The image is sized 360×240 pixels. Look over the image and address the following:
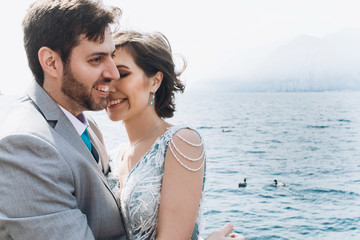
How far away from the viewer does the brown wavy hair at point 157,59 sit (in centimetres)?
324

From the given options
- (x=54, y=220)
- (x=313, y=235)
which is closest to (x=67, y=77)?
(x=54, y=220)

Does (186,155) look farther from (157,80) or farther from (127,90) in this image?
(157,80)

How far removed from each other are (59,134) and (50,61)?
1.49 feet

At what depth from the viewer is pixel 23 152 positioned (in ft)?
6.93

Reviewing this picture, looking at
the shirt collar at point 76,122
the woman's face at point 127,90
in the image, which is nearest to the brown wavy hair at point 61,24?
the shirt collar at point 76,122

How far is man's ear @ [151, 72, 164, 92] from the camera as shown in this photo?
3435 mm

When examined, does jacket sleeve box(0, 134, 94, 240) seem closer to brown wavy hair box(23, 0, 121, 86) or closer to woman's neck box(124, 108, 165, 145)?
brown wavy hair box(23, 0, 121, 86)

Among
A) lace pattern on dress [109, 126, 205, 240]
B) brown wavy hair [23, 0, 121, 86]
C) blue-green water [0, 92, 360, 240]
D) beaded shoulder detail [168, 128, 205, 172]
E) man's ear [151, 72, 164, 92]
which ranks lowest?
blue-green water [0, 92, 360, 240]

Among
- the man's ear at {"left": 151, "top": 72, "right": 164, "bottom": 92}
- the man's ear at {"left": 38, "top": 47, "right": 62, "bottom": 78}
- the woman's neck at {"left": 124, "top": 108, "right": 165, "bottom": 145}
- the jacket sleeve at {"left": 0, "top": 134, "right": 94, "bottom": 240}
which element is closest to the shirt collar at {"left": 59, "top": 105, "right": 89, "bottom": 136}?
the man's ear at {"left": 38, "top": 47, "right": 62, "bottom": 78}

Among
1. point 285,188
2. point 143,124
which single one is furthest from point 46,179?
point 285,188

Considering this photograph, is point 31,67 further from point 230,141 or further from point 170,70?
point 230,141

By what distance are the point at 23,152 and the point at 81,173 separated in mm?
403

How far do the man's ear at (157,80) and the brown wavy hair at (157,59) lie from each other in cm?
3

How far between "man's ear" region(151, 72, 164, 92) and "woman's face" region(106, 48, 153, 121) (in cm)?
6
